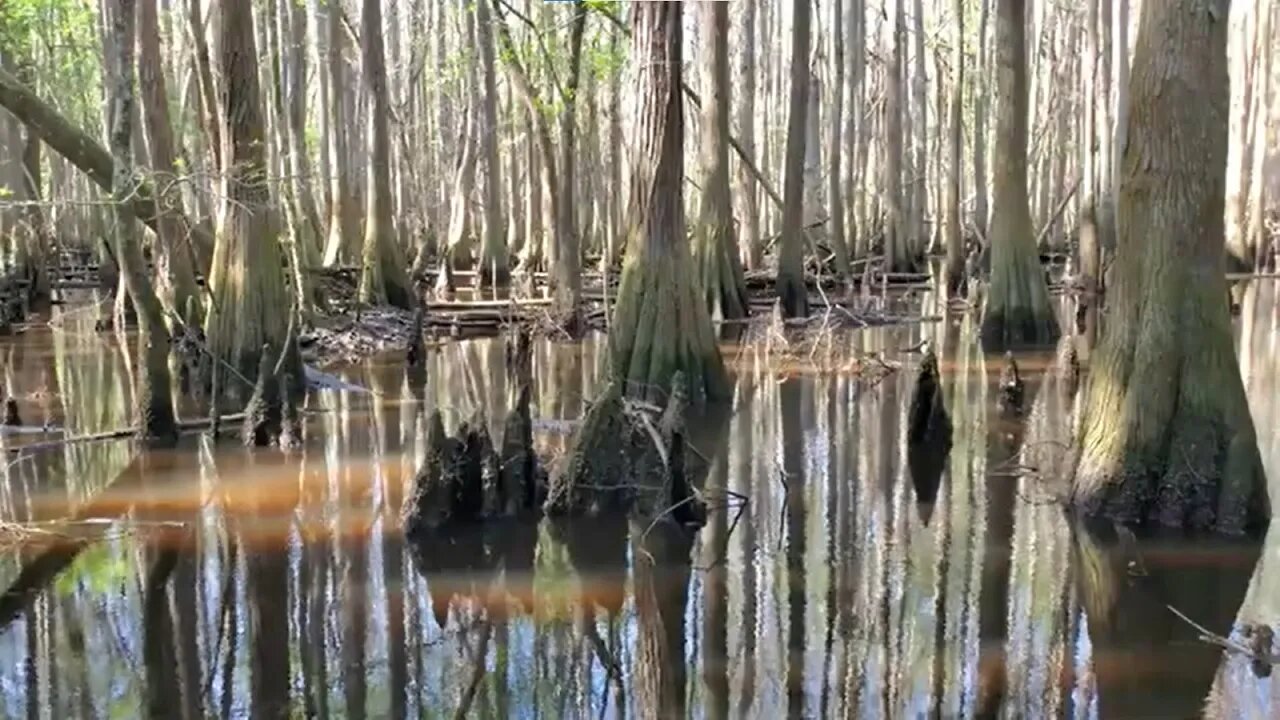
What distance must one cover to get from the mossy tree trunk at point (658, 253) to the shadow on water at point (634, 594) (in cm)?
133

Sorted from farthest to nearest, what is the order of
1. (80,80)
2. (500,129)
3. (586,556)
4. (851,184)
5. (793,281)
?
(500,129) → (80,80) → (851,184) → (793,281) → (586,556)

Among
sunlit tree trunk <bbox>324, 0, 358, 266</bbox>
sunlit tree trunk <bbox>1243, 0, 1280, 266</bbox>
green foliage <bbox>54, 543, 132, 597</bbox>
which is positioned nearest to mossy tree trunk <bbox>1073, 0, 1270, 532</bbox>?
green foliage <bbox>54, 543, 132, 597</bbox>

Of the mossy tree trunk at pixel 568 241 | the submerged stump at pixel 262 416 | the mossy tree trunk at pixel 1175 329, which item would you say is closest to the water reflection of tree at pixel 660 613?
the mossy tree trunk at pixel 1175 329

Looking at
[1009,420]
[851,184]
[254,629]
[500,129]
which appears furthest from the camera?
[500,129]

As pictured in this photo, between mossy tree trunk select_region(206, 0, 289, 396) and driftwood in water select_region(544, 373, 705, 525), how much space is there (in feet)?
16.9

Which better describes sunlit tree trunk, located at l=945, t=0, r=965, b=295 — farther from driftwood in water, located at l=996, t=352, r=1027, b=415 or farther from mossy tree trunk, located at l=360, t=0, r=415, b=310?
driftwood in water, located at l=996, t=352, r=1027, b=415

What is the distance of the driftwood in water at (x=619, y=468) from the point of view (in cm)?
729

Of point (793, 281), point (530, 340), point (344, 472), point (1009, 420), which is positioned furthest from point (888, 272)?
point (344, 472)

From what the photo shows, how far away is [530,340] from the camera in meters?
13.8

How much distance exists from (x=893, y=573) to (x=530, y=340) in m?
8.09

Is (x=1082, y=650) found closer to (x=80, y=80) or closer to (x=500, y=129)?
(x=500, y=129)

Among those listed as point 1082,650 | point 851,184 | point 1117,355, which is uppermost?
point 851,184

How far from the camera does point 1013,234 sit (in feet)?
49.8

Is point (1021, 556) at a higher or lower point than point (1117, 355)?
lower
